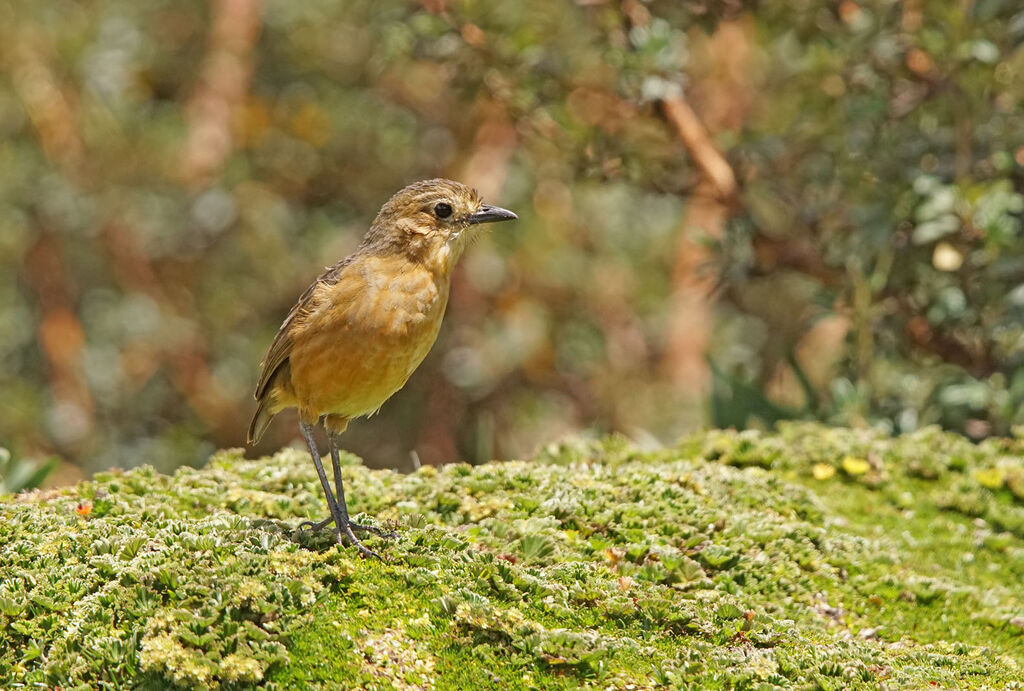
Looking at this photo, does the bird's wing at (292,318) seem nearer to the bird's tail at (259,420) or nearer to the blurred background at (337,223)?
the bird's tail at (259,420)

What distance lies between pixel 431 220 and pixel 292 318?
71 cm

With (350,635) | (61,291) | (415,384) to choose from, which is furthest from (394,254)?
(61,291)

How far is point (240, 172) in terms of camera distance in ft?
34.4

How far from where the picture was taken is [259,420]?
5.63 meters

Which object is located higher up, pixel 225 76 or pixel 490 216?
pixel 225 76

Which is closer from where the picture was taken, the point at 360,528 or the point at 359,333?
the point at 360,528

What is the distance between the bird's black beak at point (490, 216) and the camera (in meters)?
5.44

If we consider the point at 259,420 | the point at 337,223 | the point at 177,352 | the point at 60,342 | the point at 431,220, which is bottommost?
the point at 259,420

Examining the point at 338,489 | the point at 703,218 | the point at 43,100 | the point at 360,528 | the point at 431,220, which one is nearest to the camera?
the point at 360,528

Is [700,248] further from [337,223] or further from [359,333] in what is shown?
[359,333]

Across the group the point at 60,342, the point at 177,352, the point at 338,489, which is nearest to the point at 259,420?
the point at 338,489

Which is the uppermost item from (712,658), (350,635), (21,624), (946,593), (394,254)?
(394,254)

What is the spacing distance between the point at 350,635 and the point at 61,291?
7.28 m

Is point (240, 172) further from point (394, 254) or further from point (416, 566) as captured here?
point (416, 566)
